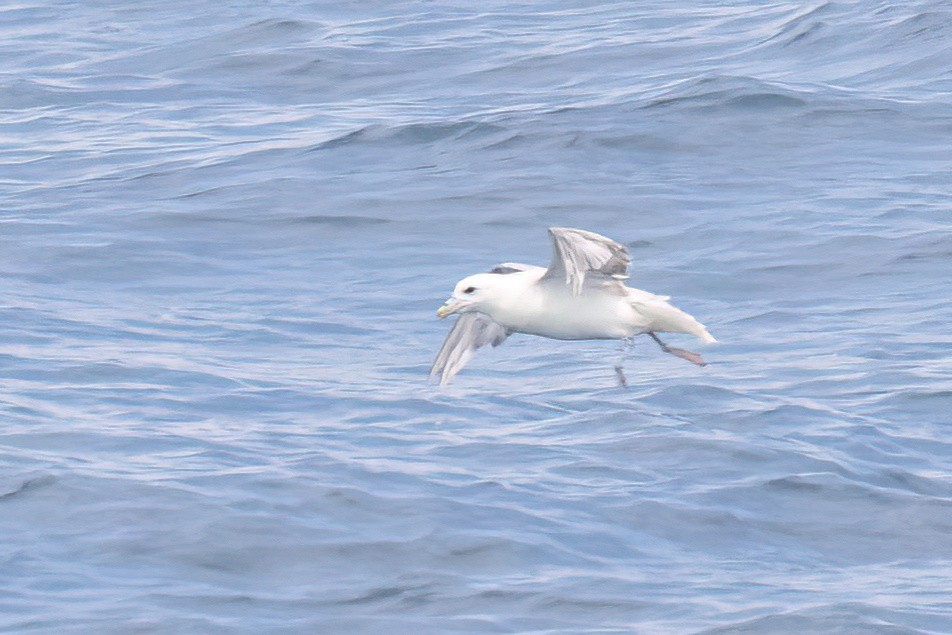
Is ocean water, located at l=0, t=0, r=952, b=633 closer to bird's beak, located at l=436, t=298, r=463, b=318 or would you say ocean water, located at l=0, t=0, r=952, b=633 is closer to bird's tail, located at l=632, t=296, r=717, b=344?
bird's tail, located at l=632, t=296, r=717, b=344

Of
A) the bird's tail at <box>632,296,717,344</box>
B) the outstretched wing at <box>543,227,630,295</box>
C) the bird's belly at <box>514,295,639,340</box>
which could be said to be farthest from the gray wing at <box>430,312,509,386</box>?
the outstretched wing at <box>543,227,630,295</box>

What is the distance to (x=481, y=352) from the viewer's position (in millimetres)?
11891

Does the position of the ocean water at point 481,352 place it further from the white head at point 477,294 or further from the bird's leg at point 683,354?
the white head at point 477,294

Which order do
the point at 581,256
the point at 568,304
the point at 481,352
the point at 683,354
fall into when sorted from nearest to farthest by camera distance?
the point at 581,256
the point at 568,304
the point at 683,354
the point at 481,352

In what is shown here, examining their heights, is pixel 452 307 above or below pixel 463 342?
above

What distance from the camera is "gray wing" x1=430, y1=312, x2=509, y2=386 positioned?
368 inches

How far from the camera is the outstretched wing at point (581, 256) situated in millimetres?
7780

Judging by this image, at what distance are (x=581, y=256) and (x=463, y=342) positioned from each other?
160cm

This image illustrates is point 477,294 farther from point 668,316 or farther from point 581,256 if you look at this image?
point 668,316

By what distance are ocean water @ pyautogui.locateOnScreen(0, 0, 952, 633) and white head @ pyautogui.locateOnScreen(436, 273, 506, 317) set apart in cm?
106

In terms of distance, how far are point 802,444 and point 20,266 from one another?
6416 mm

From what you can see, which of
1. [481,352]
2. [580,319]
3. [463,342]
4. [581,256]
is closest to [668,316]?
[580,319]

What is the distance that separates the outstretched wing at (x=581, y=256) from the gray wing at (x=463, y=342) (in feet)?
3.44

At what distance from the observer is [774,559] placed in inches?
339
